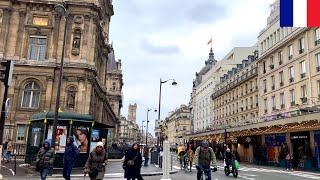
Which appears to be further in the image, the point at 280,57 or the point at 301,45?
the point at 280,57

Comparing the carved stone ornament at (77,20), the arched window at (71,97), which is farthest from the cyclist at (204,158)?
the carved stone ornament at (77,20)

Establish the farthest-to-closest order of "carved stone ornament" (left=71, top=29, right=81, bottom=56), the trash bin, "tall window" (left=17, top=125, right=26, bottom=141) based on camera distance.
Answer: "carved stone ornament" (left=71, top=29, right=81, bottom=56), "tall window" (left=17, top=125, right=26, bottom=141), the trash bin

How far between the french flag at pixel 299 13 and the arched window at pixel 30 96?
28.3m

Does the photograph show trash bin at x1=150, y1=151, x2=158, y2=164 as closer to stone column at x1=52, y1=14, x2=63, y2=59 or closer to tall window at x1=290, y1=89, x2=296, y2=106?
stone column at x1=52, y1=14, x2=63, y2=59

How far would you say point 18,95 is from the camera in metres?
32.1

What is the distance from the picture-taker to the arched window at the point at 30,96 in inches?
1282

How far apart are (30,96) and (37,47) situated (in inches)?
202

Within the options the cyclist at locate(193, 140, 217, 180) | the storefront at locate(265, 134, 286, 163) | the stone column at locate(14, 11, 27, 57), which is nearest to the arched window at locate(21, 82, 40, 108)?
the stone column at locate(14, 11, 27, 57)

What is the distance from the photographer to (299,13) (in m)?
9.46

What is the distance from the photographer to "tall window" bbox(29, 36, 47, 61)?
33469mm

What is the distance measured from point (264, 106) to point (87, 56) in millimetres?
24438

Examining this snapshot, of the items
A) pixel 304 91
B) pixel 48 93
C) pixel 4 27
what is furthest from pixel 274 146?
pixel 4 27

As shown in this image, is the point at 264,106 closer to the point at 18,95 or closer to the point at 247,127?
the point at 247,127

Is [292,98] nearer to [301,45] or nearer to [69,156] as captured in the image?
[301,45]
